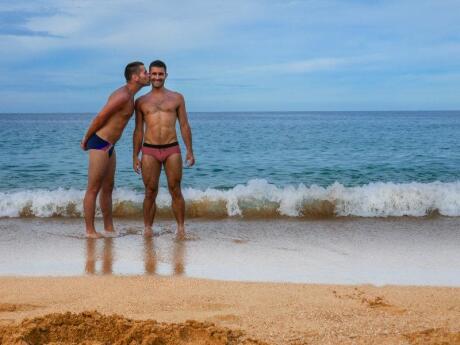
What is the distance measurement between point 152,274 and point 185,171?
10.3 meters

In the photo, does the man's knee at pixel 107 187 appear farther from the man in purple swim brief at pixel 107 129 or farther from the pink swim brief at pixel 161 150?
the pink swim brief at pixel 161 150

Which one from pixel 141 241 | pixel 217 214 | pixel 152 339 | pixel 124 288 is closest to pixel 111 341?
pixel 152 339

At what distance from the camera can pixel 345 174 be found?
15.7 m

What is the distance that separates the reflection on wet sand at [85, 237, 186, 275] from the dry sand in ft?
1.37

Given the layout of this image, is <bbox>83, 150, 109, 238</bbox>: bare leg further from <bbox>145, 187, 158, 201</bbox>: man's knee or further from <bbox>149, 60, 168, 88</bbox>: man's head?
<bbox>149, 60, 168, 88</bbox>: man's head

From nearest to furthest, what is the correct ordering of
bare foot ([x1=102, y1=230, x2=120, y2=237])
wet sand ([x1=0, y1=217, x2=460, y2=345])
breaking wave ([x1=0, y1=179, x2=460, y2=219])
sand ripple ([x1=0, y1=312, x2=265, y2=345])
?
sand ripple ([x1=0, y1=312, x2=265, y2=345]) < wet sand ([x1=0, y1=217, x2=460, y2=345]) < bare foot ([x1=102, y1=230, x2=120, y2=237]) < breaking wave ([x1=0, y1=179, x2=460, y2=219])

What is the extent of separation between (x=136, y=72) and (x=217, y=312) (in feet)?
12.2

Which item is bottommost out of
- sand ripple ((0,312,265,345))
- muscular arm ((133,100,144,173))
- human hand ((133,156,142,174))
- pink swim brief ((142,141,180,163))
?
sand ripple ((0,312,265,345))

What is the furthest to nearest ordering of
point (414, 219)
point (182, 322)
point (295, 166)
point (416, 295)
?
point (295, 166)
point (414, 219)
point (416, 295)
point (182, 322)

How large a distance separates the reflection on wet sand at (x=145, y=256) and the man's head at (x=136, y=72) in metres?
1.88

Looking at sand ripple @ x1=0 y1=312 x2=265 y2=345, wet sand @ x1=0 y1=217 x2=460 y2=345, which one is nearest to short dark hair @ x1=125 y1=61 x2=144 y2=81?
wet sand @ x1=0 y1=217 x2=460 y2=345

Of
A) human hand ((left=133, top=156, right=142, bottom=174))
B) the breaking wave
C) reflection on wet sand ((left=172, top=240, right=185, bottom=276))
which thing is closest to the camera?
reflection on wet sand ((left=172, top=240, right=185, bottom=276))

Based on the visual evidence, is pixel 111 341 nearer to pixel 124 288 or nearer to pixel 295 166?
pixel 124 288

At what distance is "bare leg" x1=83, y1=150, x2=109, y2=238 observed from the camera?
6.82 m
